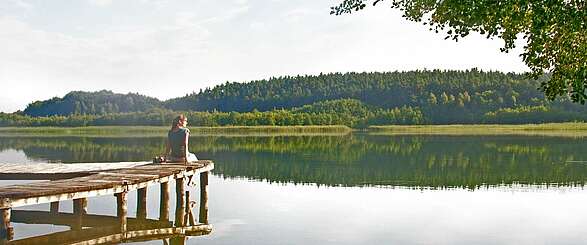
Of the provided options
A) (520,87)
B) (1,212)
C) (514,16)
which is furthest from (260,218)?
(520,87)

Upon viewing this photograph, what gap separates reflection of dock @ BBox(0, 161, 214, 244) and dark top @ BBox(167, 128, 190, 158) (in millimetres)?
587

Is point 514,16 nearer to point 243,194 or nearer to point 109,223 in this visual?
point 109,223

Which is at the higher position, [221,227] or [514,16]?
[514,16]

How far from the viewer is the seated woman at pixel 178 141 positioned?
21.5 metres

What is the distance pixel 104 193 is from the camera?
1623 centimetres

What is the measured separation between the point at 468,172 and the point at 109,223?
23248 mm

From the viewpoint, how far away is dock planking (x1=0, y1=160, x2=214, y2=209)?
14.1m

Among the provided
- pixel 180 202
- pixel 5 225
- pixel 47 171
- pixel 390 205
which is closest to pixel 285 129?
pixel 390 205

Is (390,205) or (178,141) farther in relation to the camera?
(390,205)

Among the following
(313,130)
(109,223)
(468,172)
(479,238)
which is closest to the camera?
(479,238)

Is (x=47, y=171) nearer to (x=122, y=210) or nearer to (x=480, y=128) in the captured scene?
(x=122, y=210)

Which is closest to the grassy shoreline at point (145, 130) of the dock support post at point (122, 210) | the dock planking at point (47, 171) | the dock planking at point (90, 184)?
the dock planking at point (47, 171)

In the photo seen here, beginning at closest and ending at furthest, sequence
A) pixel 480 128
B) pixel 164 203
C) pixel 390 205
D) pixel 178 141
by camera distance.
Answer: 1. pixel 164 203
2. pixel 178 141
3. pixel 390 205
4. pixel 480 128

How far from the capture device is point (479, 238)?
698 inches
